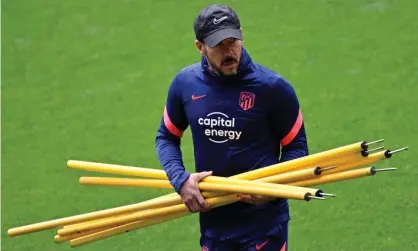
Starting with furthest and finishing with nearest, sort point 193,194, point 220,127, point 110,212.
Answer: point 110,212
point 220,127
point 193,194

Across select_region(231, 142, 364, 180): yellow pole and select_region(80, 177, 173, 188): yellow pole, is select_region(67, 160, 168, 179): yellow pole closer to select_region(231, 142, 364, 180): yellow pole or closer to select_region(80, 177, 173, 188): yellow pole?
select_region(80, 177, 173, 188): yellow pole

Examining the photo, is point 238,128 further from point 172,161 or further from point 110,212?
point 110,212

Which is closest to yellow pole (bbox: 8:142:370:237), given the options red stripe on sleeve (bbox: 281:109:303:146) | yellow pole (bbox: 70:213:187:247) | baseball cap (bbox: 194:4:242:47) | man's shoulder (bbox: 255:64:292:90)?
yellow pole (bbox: 70:213:187:247)

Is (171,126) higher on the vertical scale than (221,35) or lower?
lower

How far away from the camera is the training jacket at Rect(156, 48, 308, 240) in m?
4.03

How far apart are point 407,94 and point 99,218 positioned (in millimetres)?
4140

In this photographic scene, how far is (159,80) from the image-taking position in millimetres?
8602

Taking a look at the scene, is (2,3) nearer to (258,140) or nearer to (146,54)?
(146,54)

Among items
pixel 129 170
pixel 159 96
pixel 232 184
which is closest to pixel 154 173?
pixel 129 170

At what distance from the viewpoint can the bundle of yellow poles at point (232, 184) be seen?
12.4 ft

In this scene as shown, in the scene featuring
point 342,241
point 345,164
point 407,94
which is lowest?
point 342,241

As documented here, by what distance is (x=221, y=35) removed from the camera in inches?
152

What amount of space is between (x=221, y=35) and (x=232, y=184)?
0.63 metres

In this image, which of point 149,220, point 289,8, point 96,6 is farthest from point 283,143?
point 96,6
